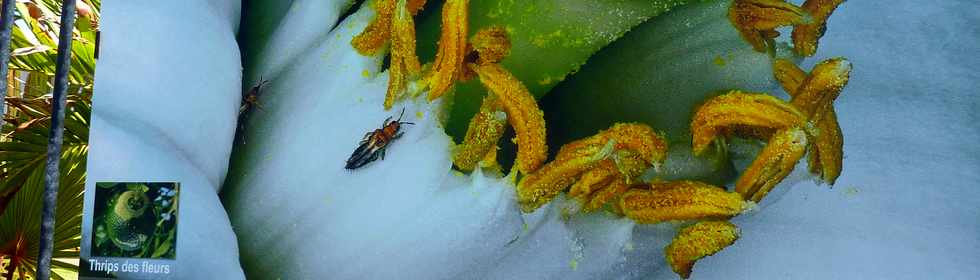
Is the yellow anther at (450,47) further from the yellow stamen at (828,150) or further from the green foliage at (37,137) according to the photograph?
the green foliage at (37,137)

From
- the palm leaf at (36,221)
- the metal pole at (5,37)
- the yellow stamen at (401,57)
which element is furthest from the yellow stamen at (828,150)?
the palm leaf at (36,221)

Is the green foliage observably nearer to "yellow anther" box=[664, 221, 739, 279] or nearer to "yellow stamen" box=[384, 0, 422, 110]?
"yellow stamen" box=[384, 0, 422, 110]

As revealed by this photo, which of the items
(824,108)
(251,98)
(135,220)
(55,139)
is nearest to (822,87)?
(824,108)

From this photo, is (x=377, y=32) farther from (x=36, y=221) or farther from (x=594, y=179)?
(x=36, y=221)

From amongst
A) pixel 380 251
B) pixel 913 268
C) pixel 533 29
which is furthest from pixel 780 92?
pixel 380 251

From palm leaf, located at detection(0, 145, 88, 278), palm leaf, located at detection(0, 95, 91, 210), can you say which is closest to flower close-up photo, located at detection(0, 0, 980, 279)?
palm leaf, located at detection(0, 145, 88, 278)

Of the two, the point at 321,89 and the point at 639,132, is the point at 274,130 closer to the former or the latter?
the point at 321,89
